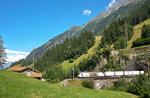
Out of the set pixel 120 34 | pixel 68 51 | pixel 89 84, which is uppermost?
pixel 120 34

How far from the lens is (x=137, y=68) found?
179 ft

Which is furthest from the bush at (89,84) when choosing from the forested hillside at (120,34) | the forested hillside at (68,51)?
the forested hillside at (68,51)

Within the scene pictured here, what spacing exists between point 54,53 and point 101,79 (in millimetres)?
94994

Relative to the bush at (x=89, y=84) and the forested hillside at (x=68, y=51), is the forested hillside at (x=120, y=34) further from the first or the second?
the bush at (x=89, y=84)

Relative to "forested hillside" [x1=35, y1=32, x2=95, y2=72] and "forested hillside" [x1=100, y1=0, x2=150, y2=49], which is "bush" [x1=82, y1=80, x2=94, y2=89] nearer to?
"forested hillside" [x1=100, y1=0, x2=150, y2=49]

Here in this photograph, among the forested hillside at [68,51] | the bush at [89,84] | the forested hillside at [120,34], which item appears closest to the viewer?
the bush at [89,84]

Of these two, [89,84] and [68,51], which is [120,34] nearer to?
[68,51]

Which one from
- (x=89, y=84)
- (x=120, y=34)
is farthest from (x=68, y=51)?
(x=89, y=84)

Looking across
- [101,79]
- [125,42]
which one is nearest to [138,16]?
[125,42]

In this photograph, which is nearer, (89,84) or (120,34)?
(89,84)

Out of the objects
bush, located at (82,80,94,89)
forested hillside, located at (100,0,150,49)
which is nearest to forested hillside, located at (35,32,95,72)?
forested hillside, located at (100,0,150,49)

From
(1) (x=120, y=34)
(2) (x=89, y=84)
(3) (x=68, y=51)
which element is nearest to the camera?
(2) (x=89, y=84)

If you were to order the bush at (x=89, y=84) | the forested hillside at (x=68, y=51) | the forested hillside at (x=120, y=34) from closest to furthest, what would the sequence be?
the bush at (x=89, y=84), the forested hillside at (x=120, y=34), the forested hillside at (x=68, y=51)

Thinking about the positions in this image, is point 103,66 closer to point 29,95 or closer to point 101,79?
point 101,79
